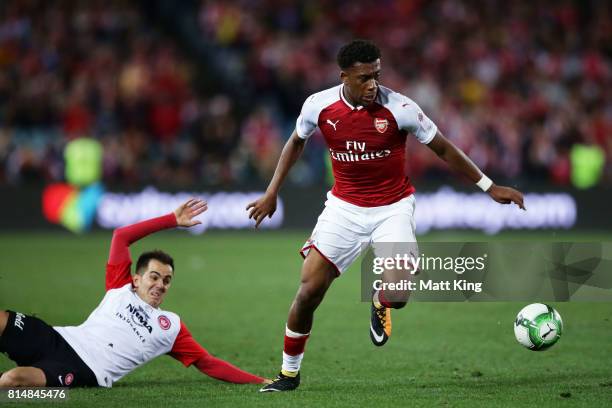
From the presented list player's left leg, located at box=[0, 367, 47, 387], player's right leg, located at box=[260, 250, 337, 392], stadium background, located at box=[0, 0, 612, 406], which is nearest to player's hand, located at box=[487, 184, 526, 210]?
player's right leg, located at box=[260, 250, 337, 392]

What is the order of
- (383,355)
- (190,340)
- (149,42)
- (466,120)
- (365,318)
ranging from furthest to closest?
(149,42) < (466,120) < (365,318) < (383,355) < (190,340)

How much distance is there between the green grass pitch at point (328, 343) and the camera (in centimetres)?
676


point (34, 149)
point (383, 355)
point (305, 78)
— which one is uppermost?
point (305, 78)

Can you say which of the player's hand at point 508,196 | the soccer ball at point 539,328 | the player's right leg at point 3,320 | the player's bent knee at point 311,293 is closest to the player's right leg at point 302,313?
the player's bent knee at point 311,293

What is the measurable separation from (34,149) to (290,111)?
5.44 meters

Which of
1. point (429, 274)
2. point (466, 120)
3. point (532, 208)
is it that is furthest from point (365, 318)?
point (466, 120)

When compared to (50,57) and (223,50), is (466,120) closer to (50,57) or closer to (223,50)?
(223,50)

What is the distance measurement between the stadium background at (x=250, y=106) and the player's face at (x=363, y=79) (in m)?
5.45

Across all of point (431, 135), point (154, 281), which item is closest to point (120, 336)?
point (154, 281)

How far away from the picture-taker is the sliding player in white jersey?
6652 millimetres

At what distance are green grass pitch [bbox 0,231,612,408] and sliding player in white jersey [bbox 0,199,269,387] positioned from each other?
17cm

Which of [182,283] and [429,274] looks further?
[182,283]

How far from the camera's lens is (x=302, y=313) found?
7.06 metres

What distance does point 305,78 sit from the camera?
21.4 metres
